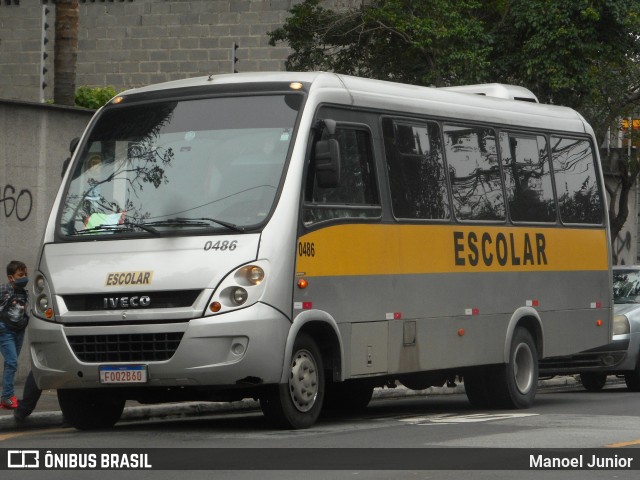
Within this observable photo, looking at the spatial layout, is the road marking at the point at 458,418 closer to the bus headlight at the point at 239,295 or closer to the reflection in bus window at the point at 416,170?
the reflection in bus window at the point at 416,170

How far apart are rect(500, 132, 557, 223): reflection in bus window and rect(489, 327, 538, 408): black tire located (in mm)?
1367

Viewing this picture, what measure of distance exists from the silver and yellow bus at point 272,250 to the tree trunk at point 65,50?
765cm

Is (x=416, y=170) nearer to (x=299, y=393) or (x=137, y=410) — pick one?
(x=299, y=393)

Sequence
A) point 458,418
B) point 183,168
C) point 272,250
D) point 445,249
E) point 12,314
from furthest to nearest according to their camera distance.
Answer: point 445,249 < point 12,314 < point 458,418 < point 183,168 < point 272,250

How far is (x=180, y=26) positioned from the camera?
103 ft

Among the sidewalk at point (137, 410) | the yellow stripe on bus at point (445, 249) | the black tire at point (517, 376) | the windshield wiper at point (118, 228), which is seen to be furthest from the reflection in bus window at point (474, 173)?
the windshield wiper at point (118, 228)

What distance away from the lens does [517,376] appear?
54.1 ft

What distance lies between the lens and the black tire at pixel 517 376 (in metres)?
16.1

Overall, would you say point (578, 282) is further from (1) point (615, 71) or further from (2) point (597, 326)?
(1) point (615, 71)

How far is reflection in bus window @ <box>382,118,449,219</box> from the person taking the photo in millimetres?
14422

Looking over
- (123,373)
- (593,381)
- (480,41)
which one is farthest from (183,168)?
(480,41)

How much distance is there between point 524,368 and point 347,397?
200 centimetres

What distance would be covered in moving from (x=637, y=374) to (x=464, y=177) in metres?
6.33

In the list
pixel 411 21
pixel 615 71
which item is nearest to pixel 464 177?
pixel 411 21
